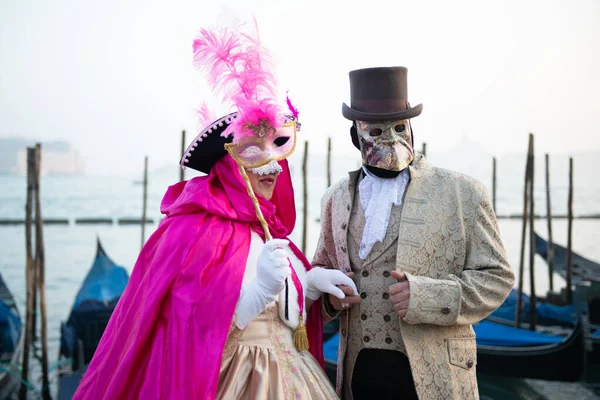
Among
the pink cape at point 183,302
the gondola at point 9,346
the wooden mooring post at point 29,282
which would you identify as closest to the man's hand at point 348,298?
the pink cape at point 183,302

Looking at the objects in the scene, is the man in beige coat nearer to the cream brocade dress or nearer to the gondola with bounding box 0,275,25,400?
the cream brocade dress

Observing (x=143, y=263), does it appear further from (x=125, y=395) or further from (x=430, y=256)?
(x=430, y=256)

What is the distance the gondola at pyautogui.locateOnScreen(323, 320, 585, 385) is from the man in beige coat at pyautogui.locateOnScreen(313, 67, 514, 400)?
4.30 m

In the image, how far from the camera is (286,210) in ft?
7.89

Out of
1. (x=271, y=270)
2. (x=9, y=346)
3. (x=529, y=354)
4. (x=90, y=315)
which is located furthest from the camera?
(x=90, y=315)

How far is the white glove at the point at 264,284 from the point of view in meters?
1.95

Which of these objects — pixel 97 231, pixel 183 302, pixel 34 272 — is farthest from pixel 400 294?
pixel 97 231

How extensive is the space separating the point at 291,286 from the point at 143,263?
0.56 metres

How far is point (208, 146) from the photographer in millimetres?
2207

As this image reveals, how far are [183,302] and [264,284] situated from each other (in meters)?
0.27

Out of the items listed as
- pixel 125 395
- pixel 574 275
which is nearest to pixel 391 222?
pixel 125 395

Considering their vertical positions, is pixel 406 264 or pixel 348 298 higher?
pixel 406 264

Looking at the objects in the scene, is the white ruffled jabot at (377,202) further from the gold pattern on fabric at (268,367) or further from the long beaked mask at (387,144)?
the gold pattern on fabric at (268,367)

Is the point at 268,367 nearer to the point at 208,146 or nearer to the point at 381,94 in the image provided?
the point at 208,146
